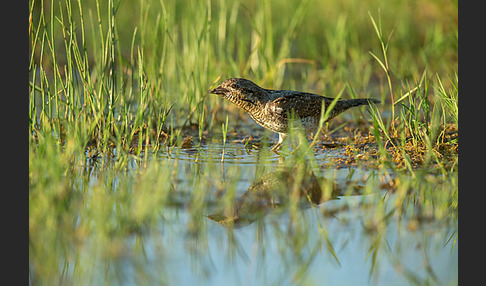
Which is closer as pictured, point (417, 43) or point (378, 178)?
point (378, 178)

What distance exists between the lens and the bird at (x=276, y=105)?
702cm

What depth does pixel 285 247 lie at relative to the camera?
436 centimetres

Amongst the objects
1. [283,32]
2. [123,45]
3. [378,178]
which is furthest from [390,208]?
[123,45]

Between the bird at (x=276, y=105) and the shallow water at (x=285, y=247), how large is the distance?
1.80 m

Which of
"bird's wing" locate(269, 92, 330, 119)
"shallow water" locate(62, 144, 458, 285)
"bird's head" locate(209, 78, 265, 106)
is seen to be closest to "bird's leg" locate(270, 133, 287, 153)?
"bird's wing" locate(269, 92, 330, 119)

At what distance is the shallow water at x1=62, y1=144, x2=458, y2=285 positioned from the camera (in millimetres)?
3988

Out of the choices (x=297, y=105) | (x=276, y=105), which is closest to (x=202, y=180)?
(x=276, y=105)

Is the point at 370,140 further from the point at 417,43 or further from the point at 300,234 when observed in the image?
the point at 417,43

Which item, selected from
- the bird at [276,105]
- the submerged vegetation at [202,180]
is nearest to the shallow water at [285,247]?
the submerged vegetation at [202,180]

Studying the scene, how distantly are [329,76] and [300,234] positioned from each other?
189 inches

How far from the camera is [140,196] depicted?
4.96m

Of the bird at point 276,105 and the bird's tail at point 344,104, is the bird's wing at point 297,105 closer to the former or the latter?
the bird at point 276,105

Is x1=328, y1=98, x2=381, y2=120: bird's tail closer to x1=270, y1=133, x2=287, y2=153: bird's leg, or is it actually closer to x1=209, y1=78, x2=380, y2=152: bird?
x1=209, y1=78, x2=380, y2=152: bird

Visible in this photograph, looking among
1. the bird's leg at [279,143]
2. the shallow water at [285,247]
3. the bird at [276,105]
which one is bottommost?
the shallow water at [285,247]
